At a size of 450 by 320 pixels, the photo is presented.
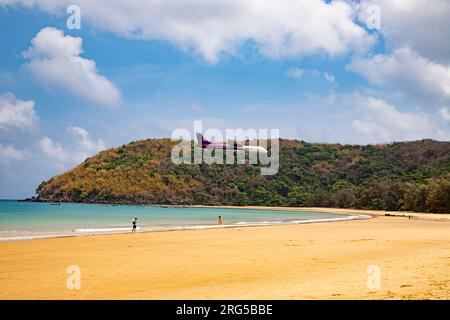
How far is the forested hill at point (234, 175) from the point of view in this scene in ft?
438

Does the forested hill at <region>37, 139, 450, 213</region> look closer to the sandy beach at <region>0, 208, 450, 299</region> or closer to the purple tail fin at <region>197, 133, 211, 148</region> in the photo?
the purple tail fin at <region>197, 133, 211, 148</region>

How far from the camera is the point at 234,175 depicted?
490 ft

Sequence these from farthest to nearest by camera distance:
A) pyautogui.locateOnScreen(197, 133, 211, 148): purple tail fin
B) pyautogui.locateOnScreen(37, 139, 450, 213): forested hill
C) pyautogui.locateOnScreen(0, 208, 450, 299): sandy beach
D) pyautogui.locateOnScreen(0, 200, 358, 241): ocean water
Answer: pyautogui.locateOnScreen(37, 139, 450, 213): forested hill
pyautogui.locateOnScreen(197, 133, 211, 148): purple tail fin
pyautogui.locateOnScreen(0, 200, 358, 241): ocean water
pyautogui.locateOnScreen(0, 208, 450, 299): sandy beach

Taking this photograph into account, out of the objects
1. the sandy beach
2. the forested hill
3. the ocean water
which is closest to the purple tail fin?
the ocean water

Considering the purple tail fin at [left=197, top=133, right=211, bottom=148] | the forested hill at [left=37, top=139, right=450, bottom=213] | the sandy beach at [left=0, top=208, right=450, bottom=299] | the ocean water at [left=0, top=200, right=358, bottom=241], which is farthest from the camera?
the forested hill at [left=37, top=139, right=450, bottom=213]

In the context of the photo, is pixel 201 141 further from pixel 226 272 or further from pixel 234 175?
pixel 234 175

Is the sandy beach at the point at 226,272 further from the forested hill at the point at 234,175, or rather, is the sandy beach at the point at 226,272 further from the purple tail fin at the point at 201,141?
the forested hill at the point at 234,175

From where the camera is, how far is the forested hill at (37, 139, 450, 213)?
133500 millimetres

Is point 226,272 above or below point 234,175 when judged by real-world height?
below

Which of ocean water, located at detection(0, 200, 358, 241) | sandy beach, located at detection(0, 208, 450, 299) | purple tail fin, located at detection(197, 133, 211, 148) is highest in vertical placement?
purple tail fin, located at detection(197, 133, 211, 148)

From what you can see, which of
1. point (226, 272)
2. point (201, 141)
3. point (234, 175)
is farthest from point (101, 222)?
point (234, 175)

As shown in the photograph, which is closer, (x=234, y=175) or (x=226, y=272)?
(x=226, y=272)

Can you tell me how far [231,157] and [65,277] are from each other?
456ft
